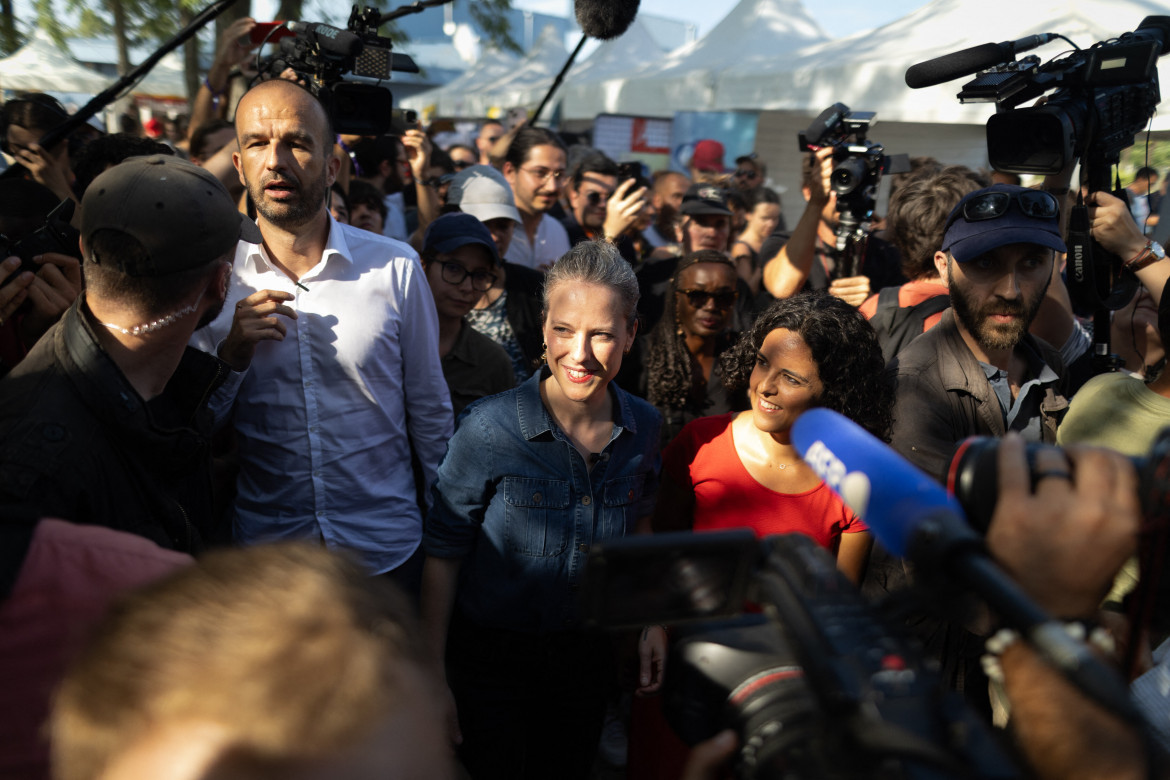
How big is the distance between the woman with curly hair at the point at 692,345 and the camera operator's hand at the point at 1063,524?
2524 millimetres

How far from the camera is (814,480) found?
7.97 ft

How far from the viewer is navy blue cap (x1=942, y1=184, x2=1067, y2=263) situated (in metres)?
2.72

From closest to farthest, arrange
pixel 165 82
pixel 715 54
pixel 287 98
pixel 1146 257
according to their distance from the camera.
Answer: pixel 287 98 < pixel 1146 257 < pixel 715 54 < pixel 165 82

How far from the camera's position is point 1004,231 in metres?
2.74

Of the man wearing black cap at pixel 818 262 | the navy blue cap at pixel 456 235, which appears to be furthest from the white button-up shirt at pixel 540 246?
the man wearing black cap at pixel 818 262

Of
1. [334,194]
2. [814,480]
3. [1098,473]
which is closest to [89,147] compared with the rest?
[334,194]

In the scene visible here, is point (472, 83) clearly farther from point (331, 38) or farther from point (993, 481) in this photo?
point (993, 481)

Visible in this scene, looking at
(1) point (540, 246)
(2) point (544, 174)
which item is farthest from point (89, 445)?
(1) point (540, 246)

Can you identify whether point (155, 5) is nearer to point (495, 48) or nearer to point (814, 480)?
point (495, 48)

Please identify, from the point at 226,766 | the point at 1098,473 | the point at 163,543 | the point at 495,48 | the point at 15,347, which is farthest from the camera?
the point at 495,48

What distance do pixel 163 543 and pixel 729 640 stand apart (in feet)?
4.07

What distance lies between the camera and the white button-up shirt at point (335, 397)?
8.11 feet

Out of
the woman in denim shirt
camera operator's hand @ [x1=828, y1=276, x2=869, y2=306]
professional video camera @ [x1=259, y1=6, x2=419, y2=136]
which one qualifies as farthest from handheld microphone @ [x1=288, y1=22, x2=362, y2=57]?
camera operator's hand @ [x1=828, y1=276, x2=869, y2=306]

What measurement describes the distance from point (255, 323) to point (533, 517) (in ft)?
2.98
